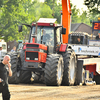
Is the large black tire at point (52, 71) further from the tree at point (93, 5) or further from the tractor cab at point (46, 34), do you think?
the tree at point (93, 5)

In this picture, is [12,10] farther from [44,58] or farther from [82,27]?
[82,27]

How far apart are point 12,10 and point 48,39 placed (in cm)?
3050

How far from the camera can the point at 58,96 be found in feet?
36.7

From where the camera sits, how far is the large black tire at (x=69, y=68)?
48.8ft

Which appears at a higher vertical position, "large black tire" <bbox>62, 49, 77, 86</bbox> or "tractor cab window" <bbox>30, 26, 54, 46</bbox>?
"tractor cab window" <bbox>30, 26, 54, 46</bbox>

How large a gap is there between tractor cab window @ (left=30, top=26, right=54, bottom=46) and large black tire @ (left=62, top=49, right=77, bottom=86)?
83 cm

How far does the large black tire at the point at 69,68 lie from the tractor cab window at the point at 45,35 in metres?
0.83

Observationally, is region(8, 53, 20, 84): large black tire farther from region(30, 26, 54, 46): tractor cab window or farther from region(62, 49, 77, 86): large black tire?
region(62, 49, 77, 86): large black tire

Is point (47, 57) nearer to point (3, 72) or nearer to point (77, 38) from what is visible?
point (3, 72)

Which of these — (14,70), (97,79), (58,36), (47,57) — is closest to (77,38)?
(97,79)

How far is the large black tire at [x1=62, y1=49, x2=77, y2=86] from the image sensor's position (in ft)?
48.8

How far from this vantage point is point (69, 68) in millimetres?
14938

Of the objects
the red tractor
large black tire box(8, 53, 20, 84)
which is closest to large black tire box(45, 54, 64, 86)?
the red tractor

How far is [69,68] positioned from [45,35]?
5.64 feet
